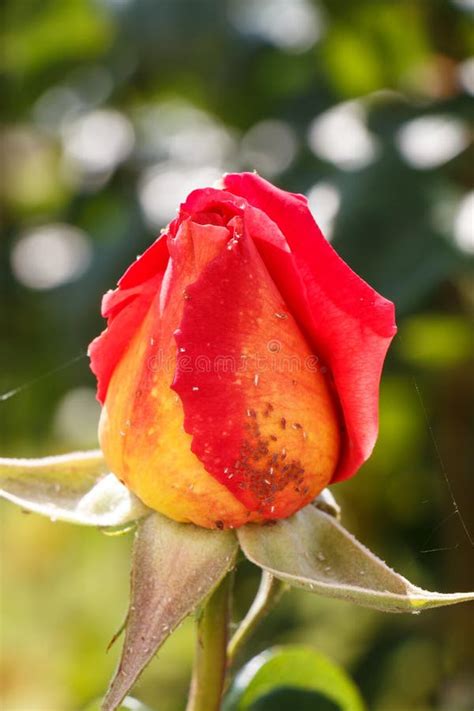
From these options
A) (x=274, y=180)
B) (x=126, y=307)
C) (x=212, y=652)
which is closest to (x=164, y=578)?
(x=212, y=652)

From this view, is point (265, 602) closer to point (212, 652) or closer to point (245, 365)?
point (212, 652)

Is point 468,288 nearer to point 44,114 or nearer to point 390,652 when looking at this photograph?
point 390,652

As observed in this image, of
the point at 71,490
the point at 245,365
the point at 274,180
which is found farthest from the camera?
the point at 274,180

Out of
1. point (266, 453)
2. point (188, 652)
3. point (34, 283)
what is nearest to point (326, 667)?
point (266, 453)

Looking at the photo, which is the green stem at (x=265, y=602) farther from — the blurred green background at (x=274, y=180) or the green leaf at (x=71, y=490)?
the blurred green background at (x=274, y=180)

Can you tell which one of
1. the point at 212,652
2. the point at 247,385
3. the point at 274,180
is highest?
the point at 247,385

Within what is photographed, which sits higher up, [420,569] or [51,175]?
[51,175]
